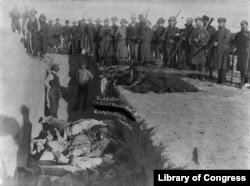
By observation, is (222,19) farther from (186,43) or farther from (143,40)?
(143,40)

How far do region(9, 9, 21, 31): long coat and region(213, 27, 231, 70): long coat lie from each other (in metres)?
3.97

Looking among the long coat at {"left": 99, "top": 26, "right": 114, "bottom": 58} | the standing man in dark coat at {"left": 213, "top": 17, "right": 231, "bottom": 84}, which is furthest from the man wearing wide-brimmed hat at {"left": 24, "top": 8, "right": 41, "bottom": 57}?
the standing man in dark coat at {"left": 213, "top": 17, "right": 231, "bottom": 84}

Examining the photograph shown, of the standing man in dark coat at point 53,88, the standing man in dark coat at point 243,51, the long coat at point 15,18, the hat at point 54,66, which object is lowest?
the standing man in dark coat at point 53,88

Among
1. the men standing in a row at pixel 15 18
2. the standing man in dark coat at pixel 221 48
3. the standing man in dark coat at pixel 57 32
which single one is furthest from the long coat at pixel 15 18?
the standing man in dark coat at pixel 221 48

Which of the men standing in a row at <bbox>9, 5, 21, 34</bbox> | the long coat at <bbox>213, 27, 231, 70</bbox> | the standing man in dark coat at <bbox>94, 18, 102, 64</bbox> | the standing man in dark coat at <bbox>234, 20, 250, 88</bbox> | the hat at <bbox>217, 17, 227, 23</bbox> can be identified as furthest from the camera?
the standing man in dark coat at <bbox>94, 18, 102, 64</bbox>

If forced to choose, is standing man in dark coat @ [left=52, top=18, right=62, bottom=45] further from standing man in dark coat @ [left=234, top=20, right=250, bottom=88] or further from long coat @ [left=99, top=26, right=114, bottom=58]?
standing man in dark coat @ [left=234, top=20, right=250, bottom=88]

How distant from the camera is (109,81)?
10219 mm

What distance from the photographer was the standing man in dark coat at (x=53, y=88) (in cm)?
1032

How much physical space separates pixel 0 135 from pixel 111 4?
3.36m

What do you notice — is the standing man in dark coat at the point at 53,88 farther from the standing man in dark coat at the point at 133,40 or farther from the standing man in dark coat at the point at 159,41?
the standing man in dark coat at the point at 159,41

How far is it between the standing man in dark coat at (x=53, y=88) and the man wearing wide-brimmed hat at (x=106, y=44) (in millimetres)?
989

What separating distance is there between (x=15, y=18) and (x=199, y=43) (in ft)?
12.2

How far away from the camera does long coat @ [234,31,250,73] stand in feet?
32.0

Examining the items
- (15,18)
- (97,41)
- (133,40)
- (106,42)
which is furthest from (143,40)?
(15,18)
